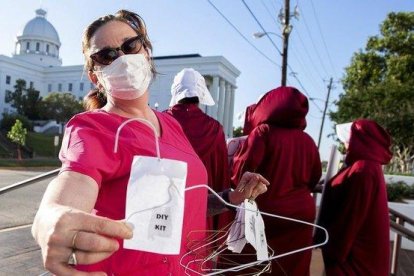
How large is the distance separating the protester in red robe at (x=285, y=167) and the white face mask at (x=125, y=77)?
1.68 metres

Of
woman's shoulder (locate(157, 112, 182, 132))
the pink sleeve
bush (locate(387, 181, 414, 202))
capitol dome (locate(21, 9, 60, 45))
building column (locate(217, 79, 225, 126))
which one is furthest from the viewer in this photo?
capitol dome (locate(21, 9, 60, 45))

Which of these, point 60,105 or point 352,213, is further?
point 60,105

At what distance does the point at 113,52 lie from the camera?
4.30ft

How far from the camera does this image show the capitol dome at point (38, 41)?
80188 millimetres

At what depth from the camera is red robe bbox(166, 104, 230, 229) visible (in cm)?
294

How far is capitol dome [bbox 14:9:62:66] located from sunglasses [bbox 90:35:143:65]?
288 ft

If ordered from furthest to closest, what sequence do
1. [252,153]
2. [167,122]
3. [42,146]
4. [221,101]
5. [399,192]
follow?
1. [221,101]
2. [42,146]
3. [399,192]
4. [252,153]
5. [167,122]

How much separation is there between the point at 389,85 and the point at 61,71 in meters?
72.2

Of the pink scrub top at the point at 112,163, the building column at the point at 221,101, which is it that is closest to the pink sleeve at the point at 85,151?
the pink scrub top at the point at 112,163

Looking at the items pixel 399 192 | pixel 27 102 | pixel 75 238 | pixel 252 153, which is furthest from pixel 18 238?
pixel 27 102

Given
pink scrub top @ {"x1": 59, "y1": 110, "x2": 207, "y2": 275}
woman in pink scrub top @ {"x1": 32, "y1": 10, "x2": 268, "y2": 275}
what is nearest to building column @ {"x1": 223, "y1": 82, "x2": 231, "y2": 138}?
woman in pink scrub top @ {"x1": 32, "y1": 10, "x2": 268, "y2": 275}

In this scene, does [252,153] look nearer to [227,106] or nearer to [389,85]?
[389,85]

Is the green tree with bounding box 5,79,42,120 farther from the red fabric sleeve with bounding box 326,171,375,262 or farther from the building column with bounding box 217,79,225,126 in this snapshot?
the red fabric sleeve with bounding box 326,171,375,262

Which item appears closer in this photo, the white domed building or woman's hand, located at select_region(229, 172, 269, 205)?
woman's hand, located at select_region(229, 172, 269, 205)
